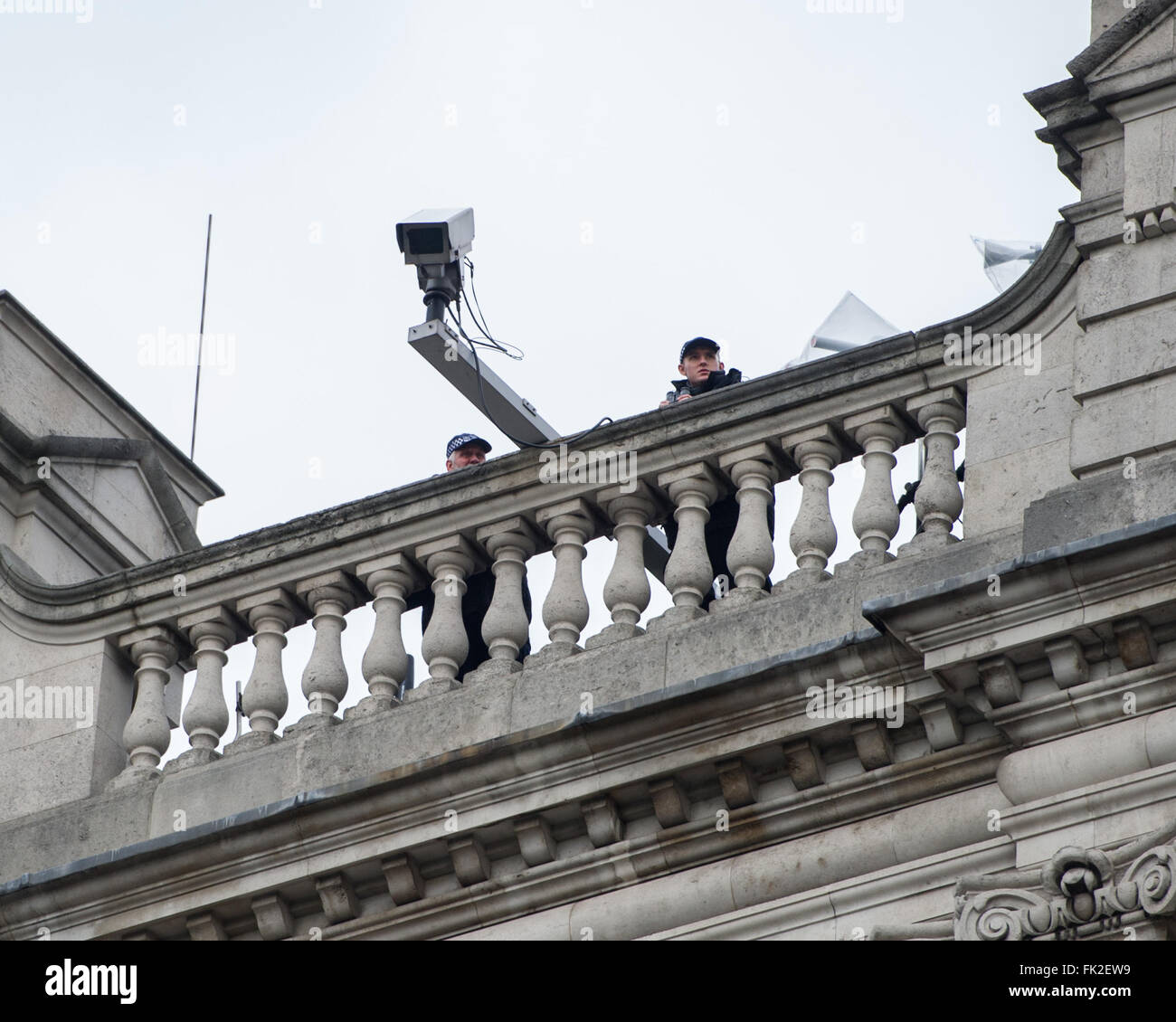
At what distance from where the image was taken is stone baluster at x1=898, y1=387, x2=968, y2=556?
43.9 feet

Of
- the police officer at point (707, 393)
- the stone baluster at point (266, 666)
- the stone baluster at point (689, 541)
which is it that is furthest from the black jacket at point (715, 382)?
the stone baluster at point (266, 666)

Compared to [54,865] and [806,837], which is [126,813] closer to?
[54,865]

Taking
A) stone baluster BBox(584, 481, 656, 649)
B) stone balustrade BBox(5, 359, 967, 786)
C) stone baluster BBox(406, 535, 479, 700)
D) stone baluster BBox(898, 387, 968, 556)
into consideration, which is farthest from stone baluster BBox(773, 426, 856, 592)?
stone baluster BBox(406, 535, 479, 700)

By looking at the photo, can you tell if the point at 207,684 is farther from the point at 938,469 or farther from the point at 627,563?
the point at 938,469

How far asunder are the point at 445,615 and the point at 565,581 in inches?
24.2

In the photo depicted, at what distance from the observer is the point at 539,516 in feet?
47.0

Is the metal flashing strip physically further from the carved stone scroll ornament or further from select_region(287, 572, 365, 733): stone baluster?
select_region(287, 572, 365, 733): stone baluster

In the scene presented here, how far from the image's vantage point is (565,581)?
46.2ft

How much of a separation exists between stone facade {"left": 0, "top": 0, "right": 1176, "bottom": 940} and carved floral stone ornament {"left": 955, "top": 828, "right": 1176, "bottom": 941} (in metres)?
0.01

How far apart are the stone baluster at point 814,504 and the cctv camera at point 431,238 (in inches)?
94.6

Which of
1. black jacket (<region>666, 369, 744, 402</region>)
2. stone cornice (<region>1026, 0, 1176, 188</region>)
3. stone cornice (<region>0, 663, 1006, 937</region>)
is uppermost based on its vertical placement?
stone cornice (<region>1026, 0, 1176, 188</region>)
